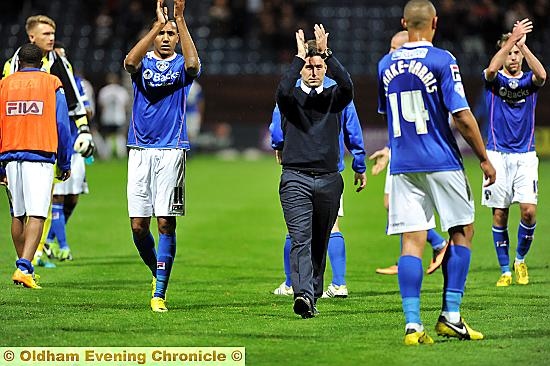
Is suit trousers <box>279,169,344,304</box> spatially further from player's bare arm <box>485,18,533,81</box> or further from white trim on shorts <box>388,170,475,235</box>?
player's bare arm <box>485,18,533,81</box>

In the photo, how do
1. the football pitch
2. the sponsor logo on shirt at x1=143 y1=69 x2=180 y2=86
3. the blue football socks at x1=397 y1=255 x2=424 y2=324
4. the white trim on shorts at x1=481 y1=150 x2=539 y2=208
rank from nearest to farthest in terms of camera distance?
the football pitch
the blue football socks at x1=397 y1=255 x2=424 y2=324
the sponsor logo on shirt at x1=143 y1=69 x2=180 y2=86
the white trim on shorts at x1=481 y1=150 x2=539 y2=208

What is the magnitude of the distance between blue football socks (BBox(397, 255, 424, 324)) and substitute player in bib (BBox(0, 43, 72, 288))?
4.27m

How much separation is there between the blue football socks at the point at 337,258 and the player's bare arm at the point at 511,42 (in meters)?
2.19

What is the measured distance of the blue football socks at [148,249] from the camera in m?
10.2

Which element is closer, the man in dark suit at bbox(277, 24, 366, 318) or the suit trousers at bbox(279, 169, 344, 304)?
the suit trousers at bbox(279, 169, 344, 304)

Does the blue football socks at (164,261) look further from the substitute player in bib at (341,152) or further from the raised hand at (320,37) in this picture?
the raised hand at (320,37)

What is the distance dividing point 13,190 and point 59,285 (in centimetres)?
111

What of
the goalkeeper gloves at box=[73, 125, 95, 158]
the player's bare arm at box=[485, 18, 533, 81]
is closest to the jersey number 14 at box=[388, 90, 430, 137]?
the player's bare arm at box=[485, 18, 533, 81]

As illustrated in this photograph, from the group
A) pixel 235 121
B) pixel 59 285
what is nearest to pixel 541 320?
pixel 59 285

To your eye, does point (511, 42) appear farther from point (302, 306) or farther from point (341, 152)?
point (302, 306)

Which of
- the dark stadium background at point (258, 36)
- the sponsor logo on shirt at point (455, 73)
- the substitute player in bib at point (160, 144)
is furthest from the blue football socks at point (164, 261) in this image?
the dark stadium background at point (258, 36)

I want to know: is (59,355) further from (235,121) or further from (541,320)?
(235,121)

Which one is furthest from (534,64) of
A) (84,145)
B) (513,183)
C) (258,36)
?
(258,36)

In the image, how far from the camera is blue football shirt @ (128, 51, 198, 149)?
32.5 feet
